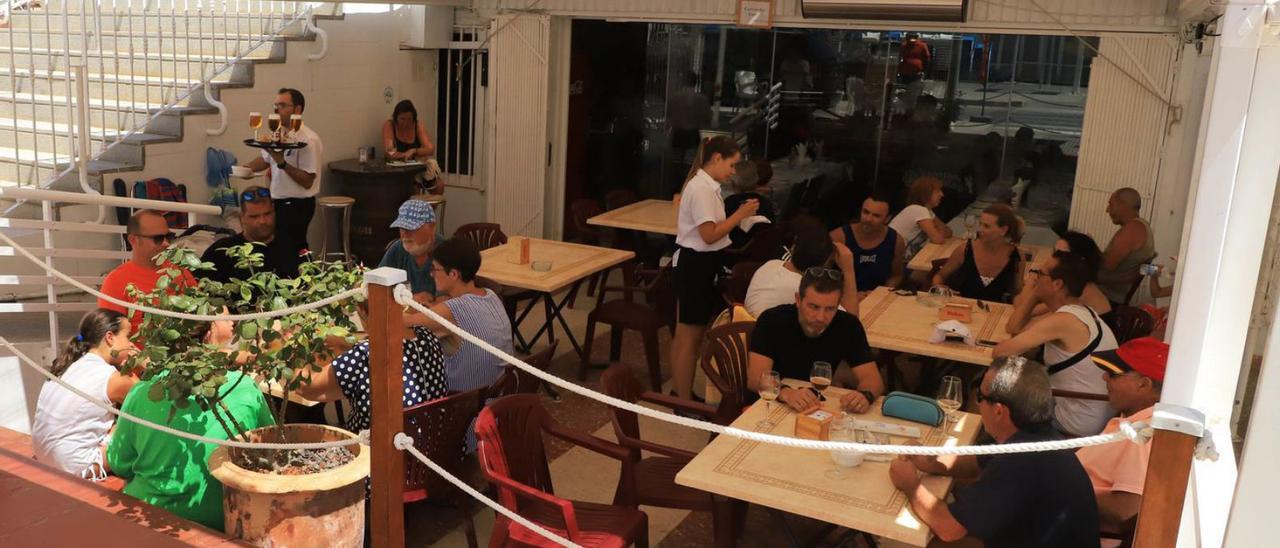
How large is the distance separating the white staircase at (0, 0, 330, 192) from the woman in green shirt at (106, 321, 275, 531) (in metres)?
3.93

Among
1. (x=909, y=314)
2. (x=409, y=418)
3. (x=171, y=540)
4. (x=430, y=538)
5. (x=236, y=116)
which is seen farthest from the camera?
(x=236, y=116)

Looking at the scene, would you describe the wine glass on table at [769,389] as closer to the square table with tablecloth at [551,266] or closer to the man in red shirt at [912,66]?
the square table with tablecloth at [551,266]

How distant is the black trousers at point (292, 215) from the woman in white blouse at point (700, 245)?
10.5 ft

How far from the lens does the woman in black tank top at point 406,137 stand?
955 centimetres

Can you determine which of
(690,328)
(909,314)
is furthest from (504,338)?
(909,314)

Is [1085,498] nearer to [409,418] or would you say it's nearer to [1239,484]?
[1239,484]

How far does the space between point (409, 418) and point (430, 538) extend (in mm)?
767

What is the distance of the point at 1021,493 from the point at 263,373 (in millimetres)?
2374

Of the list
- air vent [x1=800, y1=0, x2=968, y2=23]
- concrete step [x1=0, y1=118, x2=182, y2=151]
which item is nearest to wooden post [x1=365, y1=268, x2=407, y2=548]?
concrete step [x1=0, y1=118, x2=182, y2=151]

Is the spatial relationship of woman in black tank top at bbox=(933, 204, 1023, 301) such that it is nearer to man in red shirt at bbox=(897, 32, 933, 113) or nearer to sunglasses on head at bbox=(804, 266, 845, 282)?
sunglasses on head at bbox=(804, 266, 845, 282)

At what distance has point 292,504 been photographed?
135 inches

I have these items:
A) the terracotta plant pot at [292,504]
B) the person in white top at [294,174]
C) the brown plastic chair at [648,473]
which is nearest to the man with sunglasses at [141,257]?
the terracotta plant pot at [292,504]

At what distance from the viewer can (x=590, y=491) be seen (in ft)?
16.6

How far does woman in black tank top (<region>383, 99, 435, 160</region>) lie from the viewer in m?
9.55
